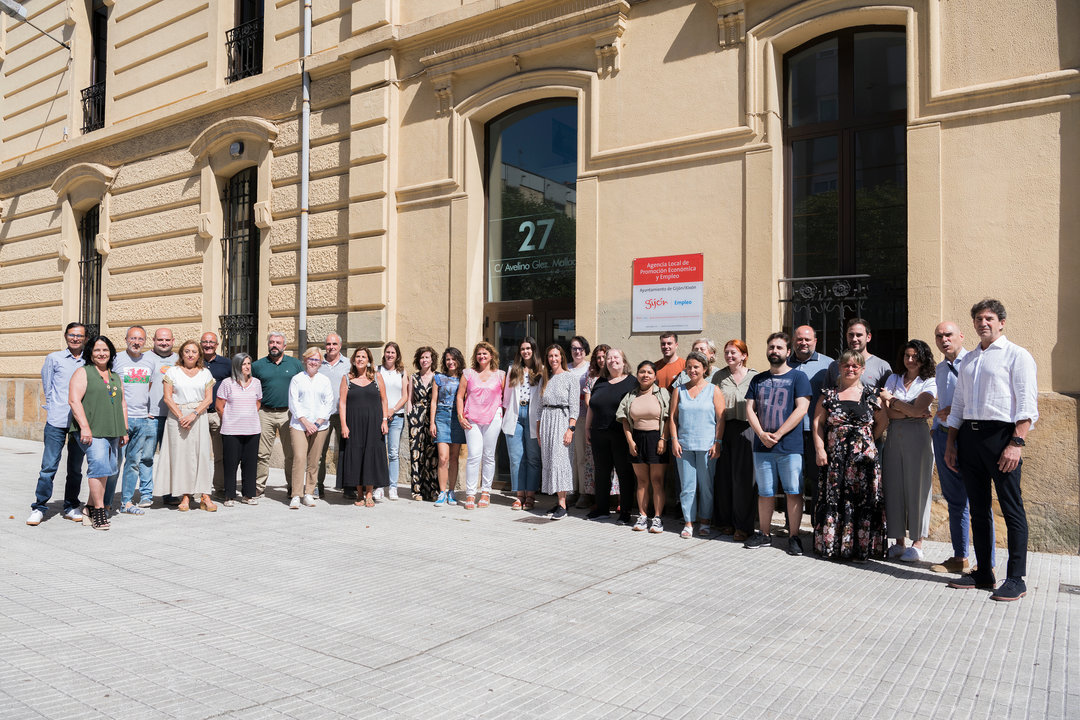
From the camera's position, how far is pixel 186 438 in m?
8.25

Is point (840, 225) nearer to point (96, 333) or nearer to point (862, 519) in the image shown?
point (862, 519)

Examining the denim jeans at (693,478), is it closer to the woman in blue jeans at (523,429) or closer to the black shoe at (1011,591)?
the woman in blue jeans at (523,429)

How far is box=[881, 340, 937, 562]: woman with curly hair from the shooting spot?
242 inches

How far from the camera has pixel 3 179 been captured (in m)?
17.7

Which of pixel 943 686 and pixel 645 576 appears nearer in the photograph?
pixel 943 686

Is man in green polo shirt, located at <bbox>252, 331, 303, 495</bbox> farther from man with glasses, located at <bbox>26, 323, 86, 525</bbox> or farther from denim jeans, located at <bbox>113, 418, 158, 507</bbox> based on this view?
man with glasses, located at <bbox>26, 323, 86, 525</bbox>

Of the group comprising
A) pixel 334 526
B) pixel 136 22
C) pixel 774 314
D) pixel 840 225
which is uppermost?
pixel 136 22

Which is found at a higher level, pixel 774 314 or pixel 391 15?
pixel 391 15

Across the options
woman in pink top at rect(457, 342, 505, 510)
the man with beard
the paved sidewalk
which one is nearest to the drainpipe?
woman in pink top at rect(457, 342, 505, 510)

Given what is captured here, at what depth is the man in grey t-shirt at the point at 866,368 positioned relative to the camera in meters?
6.43

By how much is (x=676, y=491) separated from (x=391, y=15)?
7.77 meters

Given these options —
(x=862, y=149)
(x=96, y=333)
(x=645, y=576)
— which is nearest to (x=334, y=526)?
(x=645, y=576)

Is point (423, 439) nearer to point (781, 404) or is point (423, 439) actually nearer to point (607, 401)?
point (607, 401)

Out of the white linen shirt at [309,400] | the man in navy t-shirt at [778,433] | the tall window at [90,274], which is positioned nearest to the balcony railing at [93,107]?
the tall window at [90,274]
